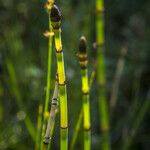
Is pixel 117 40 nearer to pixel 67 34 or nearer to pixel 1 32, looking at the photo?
pixel 67 34

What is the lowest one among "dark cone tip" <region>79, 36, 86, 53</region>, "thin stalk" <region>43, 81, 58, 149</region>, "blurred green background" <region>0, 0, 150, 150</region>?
"blurred green background" <region>0, 0, 150, 150</region>

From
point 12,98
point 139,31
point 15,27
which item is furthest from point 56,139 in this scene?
point 139,31

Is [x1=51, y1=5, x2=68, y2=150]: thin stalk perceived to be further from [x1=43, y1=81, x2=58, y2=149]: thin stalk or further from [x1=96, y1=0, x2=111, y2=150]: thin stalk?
[x1=96, y1=0, x2=111, y2=150]: thin stalk

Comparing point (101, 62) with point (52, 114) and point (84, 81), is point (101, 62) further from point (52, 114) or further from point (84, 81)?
point (52, 114)

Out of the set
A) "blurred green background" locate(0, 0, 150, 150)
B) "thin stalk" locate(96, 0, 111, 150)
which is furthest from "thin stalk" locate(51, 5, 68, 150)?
"blurred green background" locate(0, 0, 150, 150)

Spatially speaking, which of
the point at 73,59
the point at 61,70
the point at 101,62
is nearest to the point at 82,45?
the point at 61,70

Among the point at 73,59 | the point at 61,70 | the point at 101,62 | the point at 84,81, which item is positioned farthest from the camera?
the point at 73,59

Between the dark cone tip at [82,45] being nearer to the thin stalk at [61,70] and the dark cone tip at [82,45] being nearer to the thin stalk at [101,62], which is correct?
the thin stalk at [61,70]

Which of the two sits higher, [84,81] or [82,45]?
[82,45]
